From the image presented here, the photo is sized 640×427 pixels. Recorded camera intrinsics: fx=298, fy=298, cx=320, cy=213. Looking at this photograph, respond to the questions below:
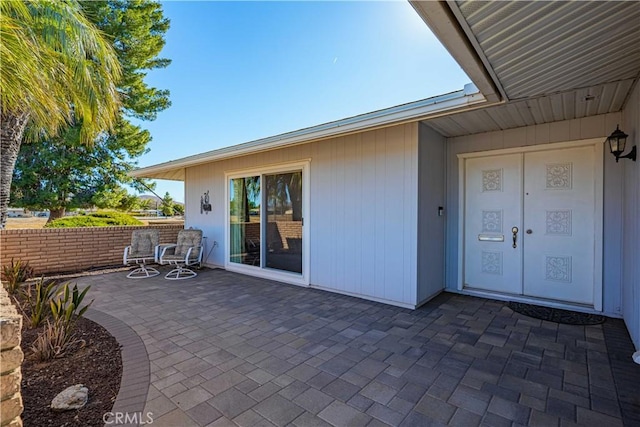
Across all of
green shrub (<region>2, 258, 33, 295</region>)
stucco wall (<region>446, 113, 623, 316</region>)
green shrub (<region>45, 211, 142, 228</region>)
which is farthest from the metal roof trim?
green shrub (<region>45, 211, 142, 228</region>)

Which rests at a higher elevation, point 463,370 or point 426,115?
point 426,115

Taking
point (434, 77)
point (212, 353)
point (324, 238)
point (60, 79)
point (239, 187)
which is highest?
point (434, 77)

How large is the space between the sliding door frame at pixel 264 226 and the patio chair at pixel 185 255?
2.02 ft

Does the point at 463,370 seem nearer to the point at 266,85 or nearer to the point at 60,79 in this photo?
the point at 60,79

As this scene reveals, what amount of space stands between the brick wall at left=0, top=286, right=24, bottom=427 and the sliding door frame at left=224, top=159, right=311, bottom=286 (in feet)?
12.9

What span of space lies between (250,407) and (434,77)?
521 cm

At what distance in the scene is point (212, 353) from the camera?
8.98 ft

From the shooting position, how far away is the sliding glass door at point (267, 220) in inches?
213

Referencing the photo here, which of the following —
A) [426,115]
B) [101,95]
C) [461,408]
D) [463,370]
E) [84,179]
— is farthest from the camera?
[84,179]

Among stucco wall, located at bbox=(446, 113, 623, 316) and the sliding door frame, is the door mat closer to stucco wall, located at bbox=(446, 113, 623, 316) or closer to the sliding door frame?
stucco wall, located at bbox=(446, 113, 623, 316)

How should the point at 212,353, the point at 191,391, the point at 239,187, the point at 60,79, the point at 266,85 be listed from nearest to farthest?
the point at 191,391 < the point at 212,353 < the point at 60,79 < the point at 239,187 < the point at 266,85

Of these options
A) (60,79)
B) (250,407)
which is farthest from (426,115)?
(60,79)

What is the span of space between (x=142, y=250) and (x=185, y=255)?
1027 mm

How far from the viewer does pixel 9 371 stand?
4.54 feet
